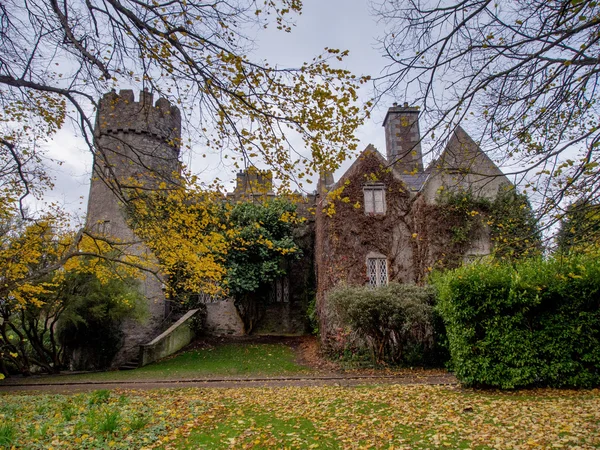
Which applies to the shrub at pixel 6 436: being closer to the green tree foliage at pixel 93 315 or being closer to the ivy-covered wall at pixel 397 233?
the green tree foliage at pixel 93 315

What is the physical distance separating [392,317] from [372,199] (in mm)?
6485

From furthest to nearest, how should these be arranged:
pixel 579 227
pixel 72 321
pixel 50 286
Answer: pixel 72 321 < pixel 50 286 < pixel 579 227

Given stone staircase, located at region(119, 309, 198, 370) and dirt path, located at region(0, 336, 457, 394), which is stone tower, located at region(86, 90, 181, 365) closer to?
stone staircase, located at region(119, 309, 198, 370)

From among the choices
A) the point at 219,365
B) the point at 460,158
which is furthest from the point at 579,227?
the point at 219,365

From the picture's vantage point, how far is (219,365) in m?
15.9

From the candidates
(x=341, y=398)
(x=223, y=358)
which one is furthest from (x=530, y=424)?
(x=223, y=358)

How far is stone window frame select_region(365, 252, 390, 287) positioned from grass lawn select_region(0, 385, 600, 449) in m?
8.67

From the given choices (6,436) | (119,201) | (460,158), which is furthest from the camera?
(119,201)

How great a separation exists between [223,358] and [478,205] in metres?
12.3

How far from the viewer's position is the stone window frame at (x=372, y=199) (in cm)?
1784

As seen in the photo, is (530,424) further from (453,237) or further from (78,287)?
(78,287)

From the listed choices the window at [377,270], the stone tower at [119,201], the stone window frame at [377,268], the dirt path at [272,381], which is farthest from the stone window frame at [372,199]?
the stone tower at [119,201]

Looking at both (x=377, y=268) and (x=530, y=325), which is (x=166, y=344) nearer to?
(x=377, y=268)

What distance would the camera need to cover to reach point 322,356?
16.2 m
